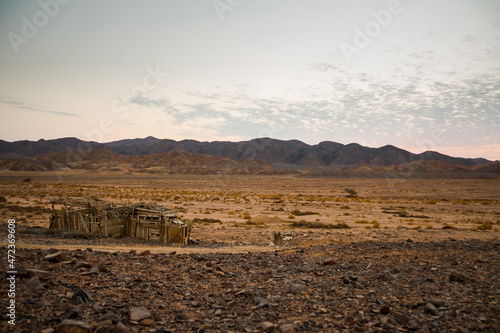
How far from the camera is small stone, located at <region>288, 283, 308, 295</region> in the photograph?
321 inches

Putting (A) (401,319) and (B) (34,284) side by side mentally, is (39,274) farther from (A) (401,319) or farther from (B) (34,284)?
(A) (401,319)

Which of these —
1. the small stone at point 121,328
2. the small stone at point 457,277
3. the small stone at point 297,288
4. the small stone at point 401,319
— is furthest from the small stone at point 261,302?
the small stone at point 457,277

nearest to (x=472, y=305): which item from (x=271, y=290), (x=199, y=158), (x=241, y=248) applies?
(x=271, y=290)

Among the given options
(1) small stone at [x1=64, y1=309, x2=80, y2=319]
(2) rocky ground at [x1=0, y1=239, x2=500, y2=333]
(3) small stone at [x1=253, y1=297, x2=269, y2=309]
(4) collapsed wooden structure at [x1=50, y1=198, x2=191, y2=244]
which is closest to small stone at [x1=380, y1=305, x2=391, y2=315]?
(2) rocky ground at [x1=0, y1=239, x2=500, y2=333]

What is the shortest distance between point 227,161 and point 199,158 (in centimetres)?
2015

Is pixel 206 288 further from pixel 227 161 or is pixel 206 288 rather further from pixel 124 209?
pixel 227 161

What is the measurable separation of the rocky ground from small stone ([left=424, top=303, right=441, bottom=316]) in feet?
0.04

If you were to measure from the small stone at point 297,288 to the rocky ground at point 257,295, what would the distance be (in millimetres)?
28

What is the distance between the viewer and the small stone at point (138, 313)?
6441 millimetres

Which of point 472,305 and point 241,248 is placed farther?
point 241,248

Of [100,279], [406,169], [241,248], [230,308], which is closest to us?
[230,308]

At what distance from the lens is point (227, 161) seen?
17800 centimetres

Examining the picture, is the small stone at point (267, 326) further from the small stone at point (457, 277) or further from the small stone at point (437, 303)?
the small stone at point (457, 277)

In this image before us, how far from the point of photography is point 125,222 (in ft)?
63.5
